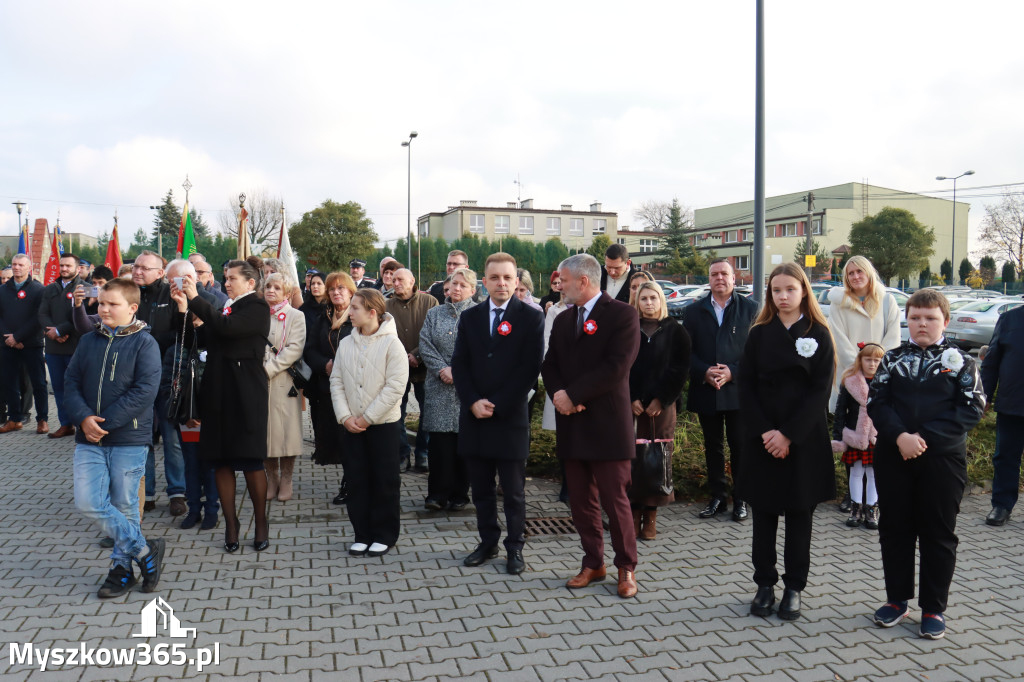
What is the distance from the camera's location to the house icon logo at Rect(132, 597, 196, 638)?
13.5 feet

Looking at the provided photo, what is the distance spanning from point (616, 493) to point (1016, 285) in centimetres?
5897

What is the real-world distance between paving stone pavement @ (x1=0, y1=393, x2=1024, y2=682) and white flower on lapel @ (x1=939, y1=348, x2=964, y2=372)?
1.43m

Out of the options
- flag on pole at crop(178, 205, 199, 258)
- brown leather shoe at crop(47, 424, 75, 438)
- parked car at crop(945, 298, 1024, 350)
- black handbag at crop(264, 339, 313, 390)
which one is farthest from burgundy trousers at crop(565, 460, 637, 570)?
parked car at crop(945, 298, 1024, 350)

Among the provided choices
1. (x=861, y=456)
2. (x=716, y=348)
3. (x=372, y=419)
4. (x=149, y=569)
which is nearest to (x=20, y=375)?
(x=149, y=569)

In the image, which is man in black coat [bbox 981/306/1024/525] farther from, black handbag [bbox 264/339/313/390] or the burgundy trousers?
black handbag [bbox 264/339/313/390]

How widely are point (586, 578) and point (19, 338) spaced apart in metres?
8.51

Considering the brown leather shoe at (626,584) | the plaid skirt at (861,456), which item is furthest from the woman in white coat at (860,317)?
the brown leather shoe at (626,584)

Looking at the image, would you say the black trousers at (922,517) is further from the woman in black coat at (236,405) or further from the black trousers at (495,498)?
the woman in black coat at (236,405)

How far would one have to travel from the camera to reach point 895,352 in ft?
14.8

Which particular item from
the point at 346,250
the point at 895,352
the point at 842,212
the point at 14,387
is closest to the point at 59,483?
the point at 14,387

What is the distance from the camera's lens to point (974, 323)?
2272 cm

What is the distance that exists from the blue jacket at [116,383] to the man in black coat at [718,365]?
4054 mm

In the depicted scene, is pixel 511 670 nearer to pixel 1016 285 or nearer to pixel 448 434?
pixel 448 434

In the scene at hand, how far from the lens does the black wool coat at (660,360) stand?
19.8ft
